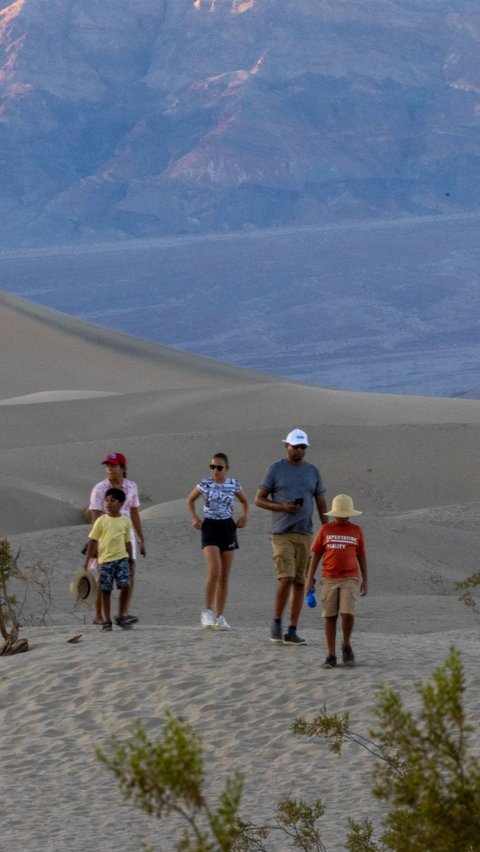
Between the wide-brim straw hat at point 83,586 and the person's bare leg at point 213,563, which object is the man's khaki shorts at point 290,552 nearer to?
the person's bare leg at point 213,563

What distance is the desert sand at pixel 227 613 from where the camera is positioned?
25.8ft

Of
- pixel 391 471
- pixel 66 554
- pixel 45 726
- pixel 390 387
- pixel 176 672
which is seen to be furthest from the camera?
pixel 390 387

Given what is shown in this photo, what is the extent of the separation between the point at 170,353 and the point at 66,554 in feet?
174

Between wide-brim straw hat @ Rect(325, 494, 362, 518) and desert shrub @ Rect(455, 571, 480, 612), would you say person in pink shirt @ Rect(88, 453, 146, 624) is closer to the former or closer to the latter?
wide-brim straw hat @ Rect(325, 494, 362, 518)

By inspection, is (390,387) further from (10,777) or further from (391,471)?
(10,777)

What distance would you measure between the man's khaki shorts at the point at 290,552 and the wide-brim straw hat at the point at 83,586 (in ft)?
5.56

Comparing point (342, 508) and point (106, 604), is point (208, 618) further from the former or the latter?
point (342, 508)

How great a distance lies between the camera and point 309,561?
10109 mm

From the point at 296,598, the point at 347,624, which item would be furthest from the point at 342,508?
the point at 296,598

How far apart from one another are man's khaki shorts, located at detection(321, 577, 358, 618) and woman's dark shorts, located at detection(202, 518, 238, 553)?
4.44ft

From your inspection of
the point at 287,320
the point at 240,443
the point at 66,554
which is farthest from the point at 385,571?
the point at 287,320

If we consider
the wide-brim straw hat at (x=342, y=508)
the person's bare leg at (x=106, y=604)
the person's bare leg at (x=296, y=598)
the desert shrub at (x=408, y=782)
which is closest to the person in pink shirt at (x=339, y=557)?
the wide-brim straw hat at (x=342, y=508)

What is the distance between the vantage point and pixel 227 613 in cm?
1542

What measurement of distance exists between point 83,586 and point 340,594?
253 cm
